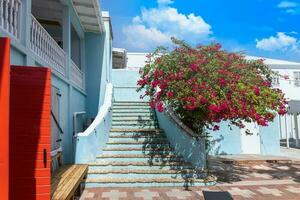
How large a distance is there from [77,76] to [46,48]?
13.1 ft

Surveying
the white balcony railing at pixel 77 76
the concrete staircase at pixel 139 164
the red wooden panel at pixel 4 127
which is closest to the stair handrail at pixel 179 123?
the concrete staircase at pixel 139 164

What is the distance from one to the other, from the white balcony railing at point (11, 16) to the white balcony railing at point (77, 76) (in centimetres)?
483

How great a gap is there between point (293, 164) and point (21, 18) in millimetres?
11241

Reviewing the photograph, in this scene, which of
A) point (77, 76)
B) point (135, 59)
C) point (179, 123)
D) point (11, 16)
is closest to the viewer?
point (11, 16)

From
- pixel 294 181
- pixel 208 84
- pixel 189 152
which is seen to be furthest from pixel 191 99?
pixel 294 181

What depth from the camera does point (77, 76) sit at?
1230 cm

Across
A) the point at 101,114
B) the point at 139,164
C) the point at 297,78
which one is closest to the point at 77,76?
the point at 101,114

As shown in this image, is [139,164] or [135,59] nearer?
[139,164]

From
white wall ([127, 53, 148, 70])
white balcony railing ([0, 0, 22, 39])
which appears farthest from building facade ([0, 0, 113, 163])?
white wall ([127, 53, 148, 70])

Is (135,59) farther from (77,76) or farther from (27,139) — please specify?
(27,139)

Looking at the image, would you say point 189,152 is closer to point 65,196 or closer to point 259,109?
point 259,109

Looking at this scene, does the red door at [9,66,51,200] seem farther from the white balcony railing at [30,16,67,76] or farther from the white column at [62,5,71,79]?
the white column at [62,5,71,79]

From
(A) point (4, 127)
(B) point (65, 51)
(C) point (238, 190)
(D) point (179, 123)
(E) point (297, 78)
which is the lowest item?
(C) point (238, 190)

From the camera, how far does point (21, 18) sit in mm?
6238
